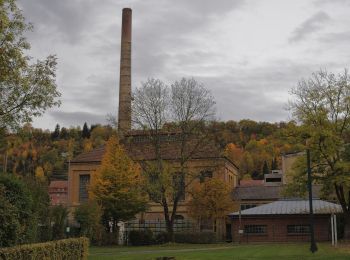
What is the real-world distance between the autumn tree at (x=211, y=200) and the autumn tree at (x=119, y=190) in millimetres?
5546

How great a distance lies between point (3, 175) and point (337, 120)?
104ft

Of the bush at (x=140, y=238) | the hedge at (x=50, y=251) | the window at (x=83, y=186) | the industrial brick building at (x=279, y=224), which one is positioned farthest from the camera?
the window at (x=83, y=186)

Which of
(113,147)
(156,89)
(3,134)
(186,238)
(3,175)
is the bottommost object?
(186,238)

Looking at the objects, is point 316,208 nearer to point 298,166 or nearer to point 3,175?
point 298,166

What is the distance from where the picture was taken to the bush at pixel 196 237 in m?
52.2

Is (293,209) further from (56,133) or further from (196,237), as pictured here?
(56,133)

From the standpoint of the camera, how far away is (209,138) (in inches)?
2069

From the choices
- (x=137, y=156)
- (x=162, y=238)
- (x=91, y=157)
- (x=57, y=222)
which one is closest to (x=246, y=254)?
(x=57, y=222)

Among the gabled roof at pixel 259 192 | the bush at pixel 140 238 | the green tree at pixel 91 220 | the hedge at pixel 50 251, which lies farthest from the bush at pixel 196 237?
the hedge at pixel 50 251

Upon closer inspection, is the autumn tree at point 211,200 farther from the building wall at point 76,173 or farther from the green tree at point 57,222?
the building wall at point 76,173

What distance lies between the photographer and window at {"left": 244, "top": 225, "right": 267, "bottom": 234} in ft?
178

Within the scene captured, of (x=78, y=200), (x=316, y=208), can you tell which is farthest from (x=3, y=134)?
(x=78, y=200)

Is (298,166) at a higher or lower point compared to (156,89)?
lower

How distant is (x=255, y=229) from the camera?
54344 mm
